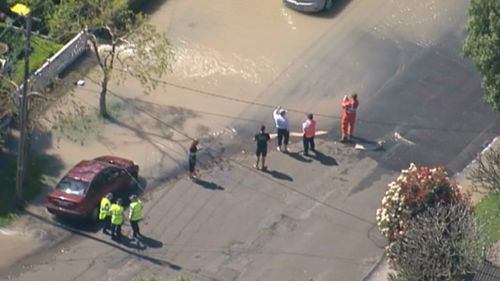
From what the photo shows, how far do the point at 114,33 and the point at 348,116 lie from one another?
23.6 feet

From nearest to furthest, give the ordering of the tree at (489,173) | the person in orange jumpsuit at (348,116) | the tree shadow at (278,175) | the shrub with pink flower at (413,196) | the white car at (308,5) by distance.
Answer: the shrub with pink flower at (413,196) → the tree at (489,173) → the tree shadow at (278,175) → the person in orange jumpsuit at (348,116) → the white car at (308,5)

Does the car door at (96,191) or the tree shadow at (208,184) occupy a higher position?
the car door at (96,191)

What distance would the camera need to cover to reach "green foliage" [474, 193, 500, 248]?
3731 cm

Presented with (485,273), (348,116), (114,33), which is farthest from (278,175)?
(485,273)

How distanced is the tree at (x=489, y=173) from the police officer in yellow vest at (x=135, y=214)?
9053 millimetres

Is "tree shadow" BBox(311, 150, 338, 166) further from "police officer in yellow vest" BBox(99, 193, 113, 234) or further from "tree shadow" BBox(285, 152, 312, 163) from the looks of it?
"police officer in yellow vest" BBox(99, 193, 113, 234)

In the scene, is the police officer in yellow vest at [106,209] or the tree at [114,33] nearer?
the police officer in yellow vest at [106,209]

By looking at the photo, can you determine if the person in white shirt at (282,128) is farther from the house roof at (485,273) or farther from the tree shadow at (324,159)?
the house roof at (485,273)

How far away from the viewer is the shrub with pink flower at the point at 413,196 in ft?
121

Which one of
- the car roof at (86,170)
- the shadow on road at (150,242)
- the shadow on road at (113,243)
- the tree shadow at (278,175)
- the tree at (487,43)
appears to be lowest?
the shadow on road at (113,243)

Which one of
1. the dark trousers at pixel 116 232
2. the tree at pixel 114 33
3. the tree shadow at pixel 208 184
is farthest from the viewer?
the tree at pixel 114 33

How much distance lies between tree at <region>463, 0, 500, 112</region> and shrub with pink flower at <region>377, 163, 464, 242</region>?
3224 mm

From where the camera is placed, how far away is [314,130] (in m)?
41.3

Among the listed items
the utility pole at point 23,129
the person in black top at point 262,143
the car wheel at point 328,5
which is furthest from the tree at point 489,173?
the utility pole at point 23,129
